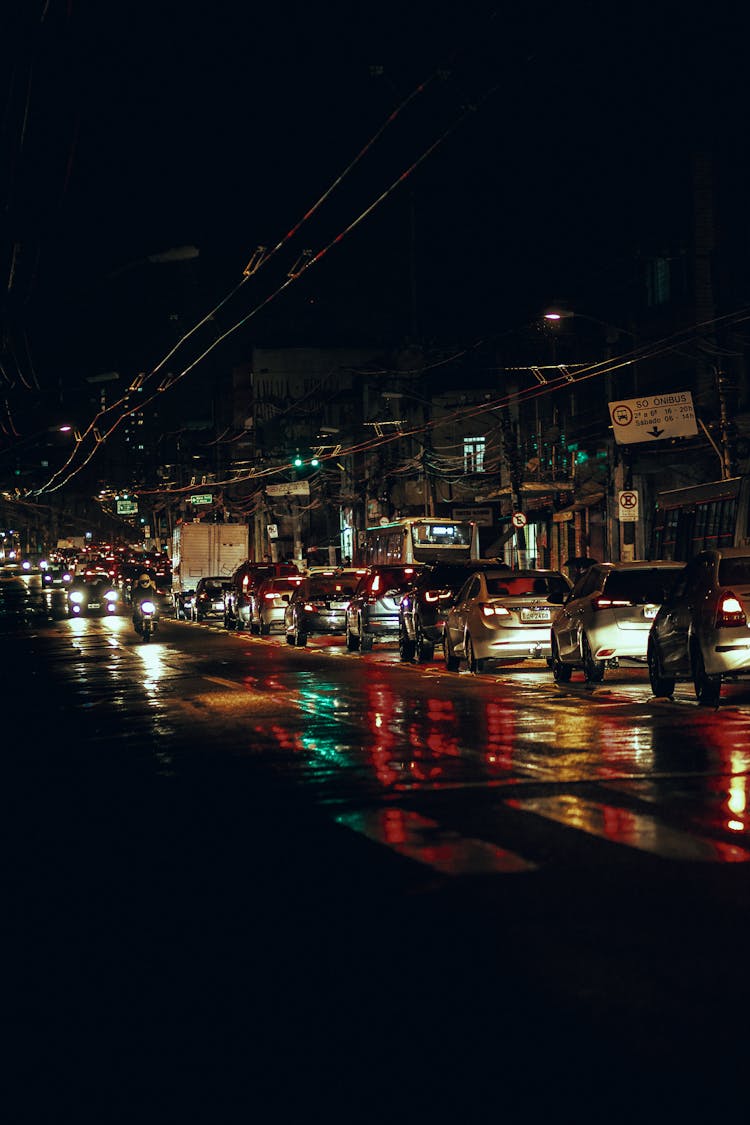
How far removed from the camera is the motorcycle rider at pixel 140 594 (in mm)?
37688

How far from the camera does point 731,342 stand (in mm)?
39875

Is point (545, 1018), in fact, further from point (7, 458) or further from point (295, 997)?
point (7, 458)

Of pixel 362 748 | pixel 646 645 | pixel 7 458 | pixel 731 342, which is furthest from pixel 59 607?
pixel 362 748

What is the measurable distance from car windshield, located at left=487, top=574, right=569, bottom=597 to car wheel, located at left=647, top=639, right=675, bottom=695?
5.31m

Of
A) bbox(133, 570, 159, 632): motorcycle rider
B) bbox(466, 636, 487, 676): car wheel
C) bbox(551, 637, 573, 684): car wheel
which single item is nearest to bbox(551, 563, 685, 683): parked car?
bbox(551, 637, 573, 684): car wheel

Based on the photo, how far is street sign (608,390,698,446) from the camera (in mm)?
34219

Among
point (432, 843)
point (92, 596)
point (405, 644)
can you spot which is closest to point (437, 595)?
point (405, 644)

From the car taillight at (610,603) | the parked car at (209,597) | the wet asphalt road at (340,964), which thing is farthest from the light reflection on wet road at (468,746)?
the parked car at (209,597)

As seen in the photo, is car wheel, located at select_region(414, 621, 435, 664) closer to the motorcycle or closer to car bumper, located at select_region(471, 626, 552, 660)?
car bumper, located at select_region(471, 626, 552, 660)

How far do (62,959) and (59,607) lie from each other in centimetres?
5327

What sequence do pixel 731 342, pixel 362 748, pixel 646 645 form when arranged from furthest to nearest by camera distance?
pixel 731 342, pixel 646 645, pixel 362 748

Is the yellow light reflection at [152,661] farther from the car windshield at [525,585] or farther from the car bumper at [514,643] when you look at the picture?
the car windshield at [525,585]

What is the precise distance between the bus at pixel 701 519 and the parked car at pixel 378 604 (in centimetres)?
646

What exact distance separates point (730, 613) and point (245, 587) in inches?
1195
